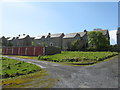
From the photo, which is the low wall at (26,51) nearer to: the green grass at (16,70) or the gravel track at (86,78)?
the green grass at (16,70)

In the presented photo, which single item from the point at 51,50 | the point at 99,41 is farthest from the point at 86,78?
the point at 99,41

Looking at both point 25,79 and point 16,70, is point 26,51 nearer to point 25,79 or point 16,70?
point 16,70

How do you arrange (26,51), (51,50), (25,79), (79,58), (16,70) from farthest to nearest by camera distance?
(26,51)
(51,50)
(79,58)
(16,70)
(25,79)

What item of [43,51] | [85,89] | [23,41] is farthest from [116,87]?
[23,41]

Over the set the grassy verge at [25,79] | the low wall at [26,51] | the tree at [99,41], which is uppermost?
the tree at [99,41]

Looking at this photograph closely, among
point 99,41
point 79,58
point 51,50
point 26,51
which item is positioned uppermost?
point 99,41

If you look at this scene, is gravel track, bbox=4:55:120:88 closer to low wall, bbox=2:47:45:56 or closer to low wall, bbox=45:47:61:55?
low wall, bbox=45:47:61:55

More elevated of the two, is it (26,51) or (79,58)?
(26,51)

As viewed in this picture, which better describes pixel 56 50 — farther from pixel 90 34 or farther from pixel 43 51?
pixel 90 34

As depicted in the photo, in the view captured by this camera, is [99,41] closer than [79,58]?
No

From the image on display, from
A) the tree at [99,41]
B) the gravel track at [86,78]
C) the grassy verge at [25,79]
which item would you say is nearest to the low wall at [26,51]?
the tree at [99,41]

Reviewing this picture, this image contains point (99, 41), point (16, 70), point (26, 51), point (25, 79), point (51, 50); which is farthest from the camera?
point (99, 41)

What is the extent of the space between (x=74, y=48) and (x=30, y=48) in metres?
19.8

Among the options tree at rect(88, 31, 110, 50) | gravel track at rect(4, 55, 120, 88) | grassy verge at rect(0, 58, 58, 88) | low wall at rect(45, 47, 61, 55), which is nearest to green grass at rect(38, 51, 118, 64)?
gravel track at rect(4, 55, 120, 88)
